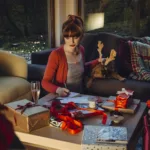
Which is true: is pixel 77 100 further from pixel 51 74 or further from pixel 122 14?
pixel 122 14

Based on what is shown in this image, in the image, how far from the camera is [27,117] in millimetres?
1574

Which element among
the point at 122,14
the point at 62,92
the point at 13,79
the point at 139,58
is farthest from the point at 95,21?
the point at 62,92

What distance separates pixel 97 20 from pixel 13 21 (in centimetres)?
118

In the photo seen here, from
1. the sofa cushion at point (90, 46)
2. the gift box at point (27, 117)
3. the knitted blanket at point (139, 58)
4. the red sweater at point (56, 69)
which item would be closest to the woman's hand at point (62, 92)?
the red sweater at point (56, 69)

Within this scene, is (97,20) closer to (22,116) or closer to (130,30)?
(130,30)

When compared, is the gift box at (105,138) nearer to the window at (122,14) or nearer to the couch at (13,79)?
the couch at (13,79)

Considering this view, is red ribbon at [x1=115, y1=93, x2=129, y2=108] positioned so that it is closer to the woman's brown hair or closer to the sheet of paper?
the sheet of paper

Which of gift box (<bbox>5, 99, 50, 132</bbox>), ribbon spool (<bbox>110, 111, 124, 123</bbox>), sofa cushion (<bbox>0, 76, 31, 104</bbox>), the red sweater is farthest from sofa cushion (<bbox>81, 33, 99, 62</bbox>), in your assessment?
gift box (<bbox>5, 99, 50, 132</bbox>)

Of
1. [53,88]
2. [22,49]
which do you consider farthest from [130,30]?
[53,88]

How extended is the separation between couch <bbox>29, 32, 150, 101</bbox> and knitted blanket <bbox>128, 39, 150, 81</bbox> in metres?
0.05

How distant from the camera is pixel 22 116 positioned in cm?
159

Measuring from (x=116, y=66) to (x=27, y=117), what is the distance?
61.8 inches

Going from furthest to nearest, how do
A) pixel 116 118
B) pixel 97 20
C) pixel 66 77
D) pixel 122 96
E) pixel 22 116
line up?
1. pixel 97 20
2. pixel 66 77
3. pixel 122 96
4. pixel 116 118
5. pixel 22 116

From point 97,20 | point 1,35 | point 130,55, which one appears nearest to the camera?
point 130,55
